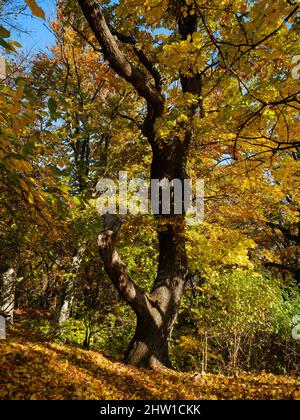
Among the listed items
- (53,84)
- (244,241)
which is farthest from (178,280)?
(53,84)

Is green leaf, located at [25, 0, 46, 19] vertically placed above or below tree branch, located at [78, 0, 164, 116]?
below

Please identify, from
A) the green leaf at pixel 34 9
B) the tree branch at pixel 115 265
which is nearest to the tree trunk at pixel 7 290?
the tree branch at pixel 115 265

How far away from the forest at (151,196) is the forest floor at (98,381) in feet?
0.10

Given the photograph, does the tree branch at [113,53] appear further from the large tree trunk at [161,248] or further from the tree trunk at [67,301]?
the tree trunk at [67,301]

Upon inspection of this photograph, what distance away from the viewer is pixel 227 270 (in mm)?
8094

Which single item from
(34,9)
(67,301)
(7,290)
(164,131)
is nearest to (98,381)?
(164,131)

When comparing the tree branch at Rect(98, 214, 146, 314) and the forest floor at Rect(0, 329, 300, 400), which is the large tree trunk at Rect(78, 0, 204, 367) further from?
the forest floor at Rect(0, 329, 300, 400)

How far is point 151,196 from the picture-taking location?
5.47 metres

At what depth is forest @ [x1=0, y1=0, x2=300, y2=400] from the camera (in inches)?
95.7

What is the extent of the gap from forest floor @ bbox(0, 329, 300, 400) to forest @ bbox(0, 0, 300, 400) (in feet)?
0.10

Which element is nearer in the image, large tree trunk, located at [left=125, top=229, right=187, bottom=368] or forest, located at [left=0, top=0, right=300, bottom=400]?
forest, located at [left=0, top=0, right=300, bottom=400]

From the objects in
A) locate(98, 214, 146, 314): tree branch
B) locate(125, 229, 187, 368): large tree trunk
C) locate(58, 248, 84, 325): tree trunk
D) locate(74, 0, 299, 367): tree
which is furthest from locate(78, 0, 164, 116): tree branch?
locate(58, 248, 84, 325): tree trunk

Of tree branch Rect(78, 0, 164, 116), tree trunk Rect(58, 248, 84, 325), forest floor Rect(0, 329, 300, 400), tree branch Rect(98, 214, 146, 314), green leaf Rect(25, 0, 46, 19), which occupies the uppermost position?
tree branch Rect(78, 0, 164, 116)
